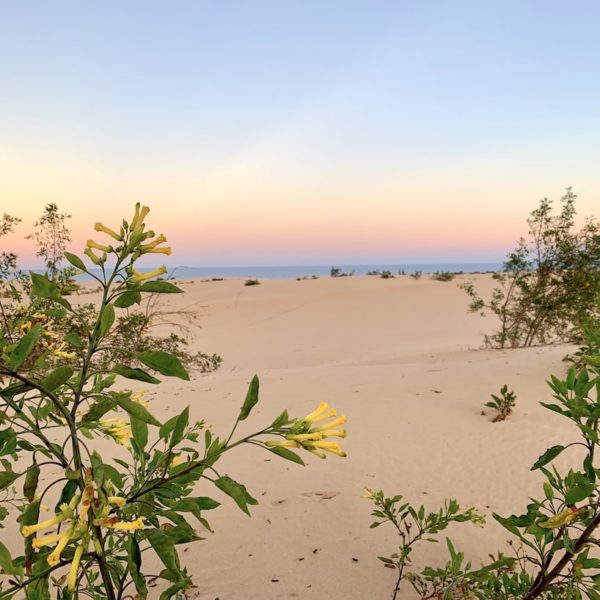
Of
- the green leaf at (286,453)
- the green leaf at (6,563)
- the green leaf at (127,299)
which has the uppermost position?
the green leaf at (127,299)

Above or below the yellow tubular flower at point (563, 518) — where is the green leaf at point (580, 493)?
above

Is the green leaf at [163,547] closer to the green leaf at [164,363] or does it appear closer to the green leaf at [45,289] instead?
the green leaf at [164,363]

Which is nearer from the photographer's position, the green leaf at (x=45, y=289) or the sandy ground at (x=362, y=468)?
the green leaf at (x=45, y=289)

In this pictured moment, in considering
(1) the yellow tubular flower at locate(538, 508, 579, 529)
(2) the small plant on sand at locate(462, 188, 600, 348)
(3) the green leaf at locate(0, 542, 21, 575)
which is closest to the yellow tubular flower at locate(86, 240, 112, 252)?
(3) the green leaf at locate(0, 542, 21, 575)

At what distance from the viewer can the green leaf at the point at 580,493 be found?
1178 mm

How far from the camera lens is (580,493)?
1183 millimetres

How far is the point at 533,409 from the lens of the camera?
4.49 metres

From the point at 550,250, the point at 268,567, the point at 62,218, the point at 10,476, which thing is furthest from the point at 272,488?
the point at 550,250

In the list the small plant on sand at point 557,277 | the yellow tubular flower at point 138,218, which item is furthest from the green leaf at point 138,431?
the small plant on sand at point 557,277

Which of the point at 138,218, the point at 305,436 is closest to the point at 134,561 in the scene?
the point at 305,436

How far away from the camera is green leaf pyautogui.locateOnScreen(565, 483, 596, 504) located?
1178 millimetres

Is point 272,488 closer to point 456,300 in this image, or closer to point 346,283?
point 456,300

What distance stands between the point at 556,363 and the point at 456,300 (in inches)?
572

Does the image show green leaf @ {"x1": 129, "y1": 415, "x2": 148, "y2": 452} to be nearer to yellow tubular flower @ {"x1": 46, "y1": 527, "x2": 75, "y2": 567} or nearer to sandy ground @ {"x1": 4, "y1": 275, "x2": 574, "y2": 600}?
yellow tubular flower @ {"x1": 46, "y1": 527, "x2": 75, "y2": 567}
